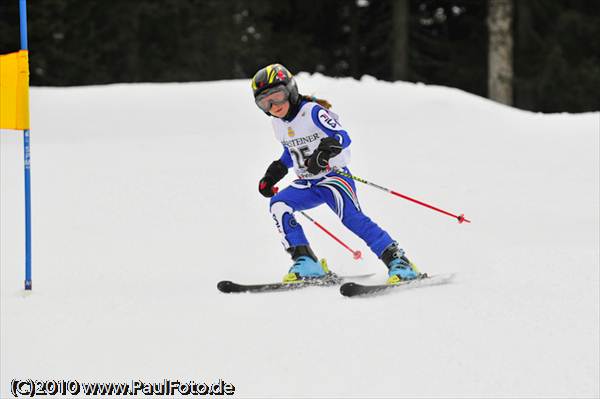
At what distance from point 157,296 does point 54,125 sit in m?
7.20

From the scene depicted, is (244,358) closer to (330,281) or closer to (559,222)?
(330,281)

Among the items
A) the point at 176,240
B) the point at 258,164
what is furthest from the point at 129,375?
the point at 258,164

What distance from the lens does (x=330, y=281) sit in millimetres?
5812

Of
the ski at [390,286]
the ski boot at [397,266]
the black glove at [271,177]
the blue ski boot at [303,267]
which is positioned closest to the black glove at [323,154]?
the black glove at [271,177]

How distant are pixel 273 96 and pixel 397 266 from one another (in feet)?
5.04

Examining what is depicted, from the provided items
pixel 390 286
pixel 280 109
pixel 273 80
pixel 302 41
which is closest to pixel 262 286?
pixel 390 286

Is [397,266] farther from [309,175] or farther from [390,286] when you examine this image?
[309,175]

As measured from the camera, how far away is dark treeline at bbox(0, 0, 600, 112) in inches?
850

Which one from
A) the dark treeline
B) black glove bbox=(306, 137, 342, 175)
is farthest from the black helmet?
the dark treeline

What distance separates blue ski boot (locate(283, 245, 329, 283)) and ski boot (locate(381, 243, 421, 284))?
1.69ft

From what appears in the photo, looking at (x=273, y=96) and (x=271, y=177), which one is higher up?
(x=273, y=96)

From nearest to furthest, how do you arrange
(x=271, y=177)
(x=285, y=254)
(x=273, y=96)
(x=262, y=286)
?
(x=262, y=286) → (x=273, y=96) → (x=271, y=177) → (x=285, y=254)

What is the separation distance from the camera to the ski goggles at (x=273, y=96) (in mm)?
5609

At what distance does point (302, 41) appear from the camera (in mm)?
26312
